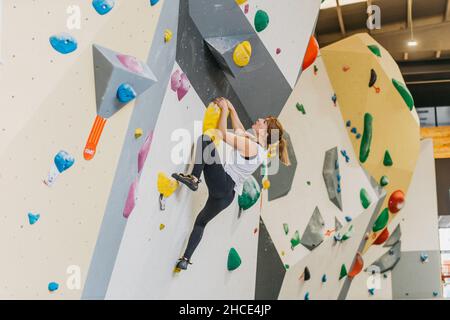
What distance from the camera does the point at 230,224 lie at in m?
3.37

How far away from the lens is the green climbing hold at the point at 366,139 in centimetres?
547

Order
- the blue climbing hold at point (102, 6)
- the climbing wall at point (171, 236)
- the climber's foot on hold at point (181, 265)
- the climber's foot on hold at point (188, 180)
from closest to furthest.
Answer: the blue climbing hold at point (102, 6) → the climbing wall at point (171, 236) → the climber's foot on hold at point (188, 180) → the climber's foot on hold at point (181, 265)

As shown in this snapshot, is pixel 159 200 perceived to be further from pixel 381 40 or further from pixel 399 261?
pixel 381 40

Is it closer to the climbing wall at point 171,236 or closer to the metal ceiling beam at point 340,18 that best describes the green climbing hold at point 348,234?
the climbing wall at point 171,236

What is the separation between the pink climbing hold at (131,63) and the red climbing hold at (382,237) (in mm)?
5098

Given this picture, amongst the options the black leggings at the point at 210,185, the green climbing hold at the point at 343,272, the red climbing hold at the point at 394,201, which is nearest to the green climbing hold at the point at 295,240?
the black leggings at the point at 210,185

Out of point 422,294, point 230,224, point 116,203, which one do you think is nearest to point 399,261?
point 422,294

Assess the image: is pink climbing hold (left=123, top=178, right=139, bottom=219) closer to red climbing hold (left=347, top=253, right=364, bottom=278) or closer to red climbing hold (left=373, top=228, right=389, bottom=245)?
red climbing hold (left=347, top=253, right=364, bottom=278)

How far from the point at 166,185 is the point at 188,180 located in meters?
0.13

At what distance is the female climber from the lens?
2887 millimetres

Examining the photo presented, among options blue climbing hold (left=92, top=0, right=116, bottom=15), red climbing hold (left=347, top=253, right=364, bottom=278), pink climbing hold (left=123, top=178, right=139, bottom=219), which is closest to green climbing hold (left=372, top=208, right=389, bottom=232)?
red climbing hold (left=347, top=253, right=364, bottom=278)

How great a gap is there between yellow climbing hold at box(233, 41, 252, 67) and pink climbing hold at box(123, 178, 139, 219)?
104 cm

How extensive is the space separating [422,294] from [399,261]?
570 millimetres

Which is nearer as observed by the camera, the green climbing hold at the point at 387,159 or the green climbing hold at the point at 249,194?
the green climbing hold at the point at 249,194
